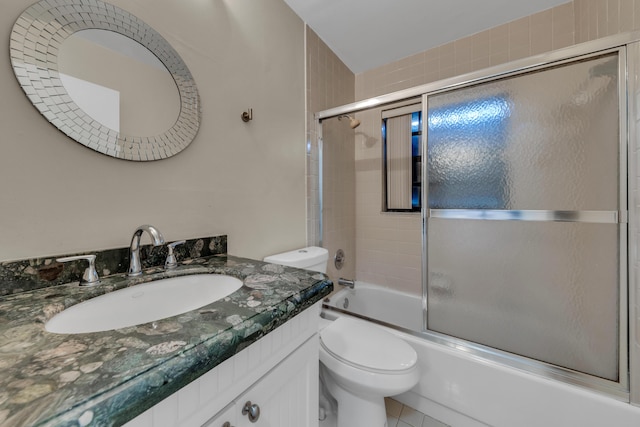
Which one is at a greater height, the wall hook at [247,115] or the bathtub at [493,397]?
the wall hook at [247,115]

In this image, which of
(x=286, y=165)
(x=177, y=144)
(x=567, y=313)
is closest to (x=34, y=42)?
(x=177, y=144)

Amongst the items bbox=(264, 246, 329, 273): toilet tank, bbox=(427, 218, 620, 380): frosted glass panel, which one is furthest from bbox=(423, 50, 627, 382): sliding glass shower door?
bbox=(264, 246, 329, 273): toilet tank

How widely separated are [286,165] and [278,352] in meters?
1.10

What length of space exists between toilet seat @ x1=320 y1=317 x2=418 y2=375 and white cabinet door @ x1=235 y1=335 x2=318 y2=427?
360 mm

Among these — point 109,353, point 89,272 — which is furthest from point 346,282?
point 109,353

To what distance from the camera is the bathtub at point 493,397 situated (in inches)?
38.1

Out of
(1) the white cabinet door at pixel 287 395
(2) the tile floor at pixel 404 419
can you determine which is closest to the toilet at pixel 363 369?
(2) the tile floor at pixel 404 419

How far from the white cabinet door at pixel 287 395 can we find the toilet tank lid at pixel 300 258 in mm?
589

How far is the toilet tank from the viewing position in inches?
51.6

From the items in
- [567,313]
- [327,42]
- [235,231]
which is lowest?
[567,313]

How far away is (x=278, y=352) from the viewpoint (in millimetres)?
611

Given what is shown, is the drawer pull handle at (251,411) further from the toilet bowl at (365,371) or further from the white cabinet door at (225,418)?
the toilet bowl at (365,371)

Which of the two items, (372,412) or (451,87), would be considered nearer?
(372,412)

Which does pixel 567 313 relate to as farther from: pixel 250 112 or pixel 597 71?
pixel 250 112
